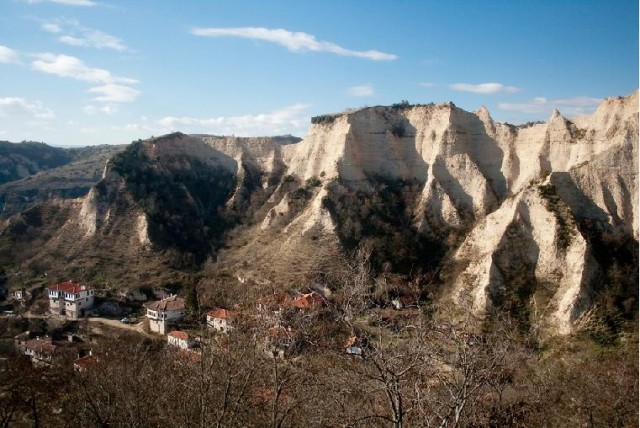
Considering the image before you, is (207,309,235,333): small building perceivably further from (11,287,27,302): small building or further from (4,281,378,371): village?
(11,287,27,302): small building

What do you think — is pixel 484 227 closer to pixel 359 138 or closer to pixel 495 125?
pixel 495 125

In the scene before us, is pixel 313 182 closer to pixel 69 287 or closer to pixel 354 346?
pixel 69 287

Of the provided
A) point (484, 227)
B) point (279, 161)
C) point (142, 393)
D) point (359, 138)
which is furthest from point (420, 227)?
point (142, 393)

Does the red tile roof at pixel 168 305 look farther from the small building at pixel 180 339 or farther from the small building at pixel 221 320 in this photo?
the small building at pixel 221 320

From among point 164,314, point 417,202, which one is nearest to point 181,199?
point 164,314

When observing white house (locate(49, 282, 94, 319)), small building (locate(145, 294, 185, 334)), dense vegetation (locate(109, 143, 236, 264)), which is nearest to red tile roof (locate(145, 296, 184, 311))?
small building (locate(145, 294, 185, 334))

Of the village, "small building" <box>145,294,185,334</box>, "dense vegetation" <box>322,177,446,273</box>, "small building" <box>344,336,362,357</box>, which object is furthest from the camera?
"dense vegetation" <box>322,177,446,273</box>

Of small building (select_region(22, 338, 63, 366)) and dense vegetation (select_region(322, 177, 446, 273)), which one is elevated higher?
dense vegetation (select_region(322, 177, 446, 273))
